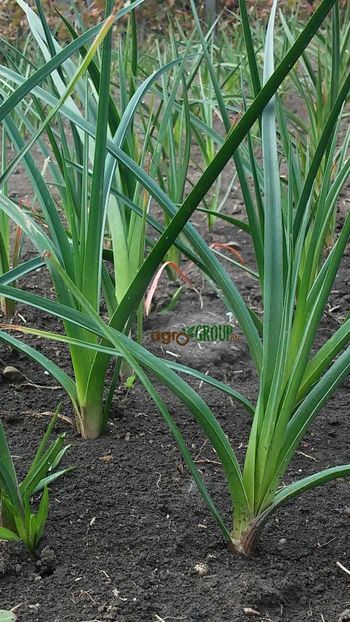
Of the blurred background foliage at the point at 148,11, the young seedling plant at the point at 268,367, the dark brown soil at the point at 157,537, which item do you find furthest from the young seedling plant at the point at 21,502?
the blurred background foliage at the point at 148,11

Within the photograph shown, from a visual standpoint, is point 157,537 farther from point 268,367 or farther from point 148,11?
point 148,11

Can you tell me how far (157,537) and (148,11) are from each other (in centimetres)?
658

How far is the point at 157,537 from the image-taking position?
105cm

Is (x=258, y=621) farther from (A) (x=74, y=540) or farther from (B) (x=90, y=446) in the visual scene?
(B) (x=90, y=446)

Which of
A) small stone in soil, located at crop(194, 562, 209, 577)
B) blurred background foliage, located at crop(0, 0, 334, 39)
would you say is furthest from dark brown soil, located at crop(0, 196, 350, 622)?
blurred background foliage, located at crop(0, 0, 334, 39)

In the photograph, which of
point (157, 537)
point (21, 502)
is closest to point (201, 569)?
point (157, 537)

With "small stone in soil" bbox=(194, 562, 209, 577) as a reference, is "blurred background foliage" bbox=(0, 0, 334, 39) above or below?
above

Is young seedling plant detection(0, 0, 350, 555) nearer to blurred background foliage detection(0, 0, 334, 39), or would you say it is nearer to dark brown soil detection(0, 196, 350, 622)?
dark brown soil detection(0, 196, 350, 622)

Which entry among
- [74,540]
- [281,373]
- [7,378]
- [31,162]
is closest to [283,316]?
[281,373]

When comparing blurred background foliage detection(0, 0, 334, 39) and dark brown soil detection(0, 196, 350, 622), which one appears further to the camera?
blurred background foliage detection(0, 0, 334, 39)

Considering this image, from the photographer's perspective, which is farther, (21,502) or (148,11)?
(148,11)

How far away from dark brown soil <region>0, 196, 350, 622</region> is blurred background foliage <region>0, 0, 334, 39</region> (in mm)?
3770

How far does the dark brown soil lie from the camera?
0.94m

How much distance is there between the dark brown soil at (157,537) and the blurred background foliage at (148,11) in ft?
12.4
